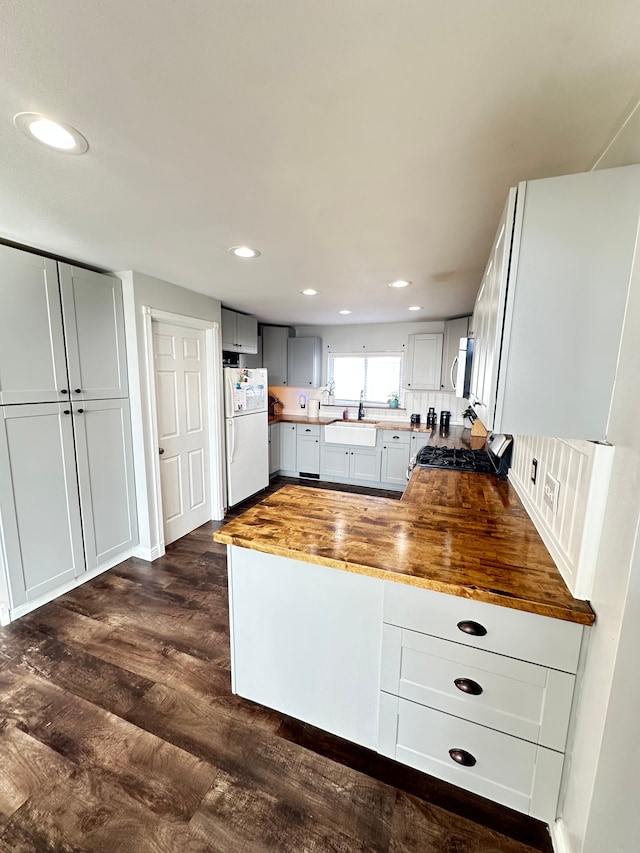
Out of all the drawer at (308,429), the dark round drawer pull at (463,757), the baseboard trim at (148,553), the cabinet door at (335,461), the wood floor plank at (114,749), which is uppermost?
the drawer at (308,429)

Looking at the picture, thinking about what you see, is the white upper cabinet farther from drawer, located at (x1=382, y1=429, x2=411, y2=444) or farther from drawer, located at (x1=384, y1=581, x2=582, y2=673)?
drawer, located at (x1=382, y1=429, x2=411, y2=444)

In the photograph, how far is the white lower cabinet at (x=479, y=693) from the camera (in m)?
1.10

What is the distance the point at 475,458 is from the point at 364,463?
2.00 meters

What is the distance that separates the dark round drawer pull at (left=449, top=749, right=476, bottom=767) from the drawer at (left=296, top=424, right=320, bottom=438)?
391 cm

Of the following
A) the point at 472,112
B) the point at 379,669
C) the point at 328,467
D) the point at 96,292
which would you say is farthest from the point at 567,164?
the point at 328,467

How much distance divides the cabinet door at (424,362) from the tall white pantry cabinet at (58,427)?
3.34 m

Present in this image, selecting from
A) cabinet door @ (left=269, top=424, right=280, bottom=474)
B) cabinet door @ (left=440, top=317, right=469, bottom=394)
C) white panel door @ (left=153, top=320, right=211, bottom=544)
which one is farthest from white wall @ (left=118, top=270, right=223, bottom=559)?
cabinet door @ (left=440, top=317, right=469, bottom=394)

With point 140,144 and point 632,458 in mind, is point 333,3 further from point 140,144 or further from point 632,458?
point 632,458

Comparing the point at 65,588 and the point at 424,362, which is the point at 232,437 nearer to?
the point at 65,588

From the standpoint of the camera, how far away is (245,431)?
4004mm

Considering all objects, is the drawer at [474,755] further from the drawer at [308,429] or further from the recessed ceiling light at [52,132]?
the drawer at [308,429]

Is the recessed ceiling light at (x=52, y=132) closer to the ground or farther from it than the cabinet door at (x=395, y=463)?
farther from it

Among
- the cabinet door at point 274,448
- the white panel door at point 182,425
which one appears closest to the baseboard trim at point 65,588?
the white panel door at point 182,425

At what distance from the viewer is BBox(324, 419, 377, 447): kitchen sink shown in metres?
4.65
